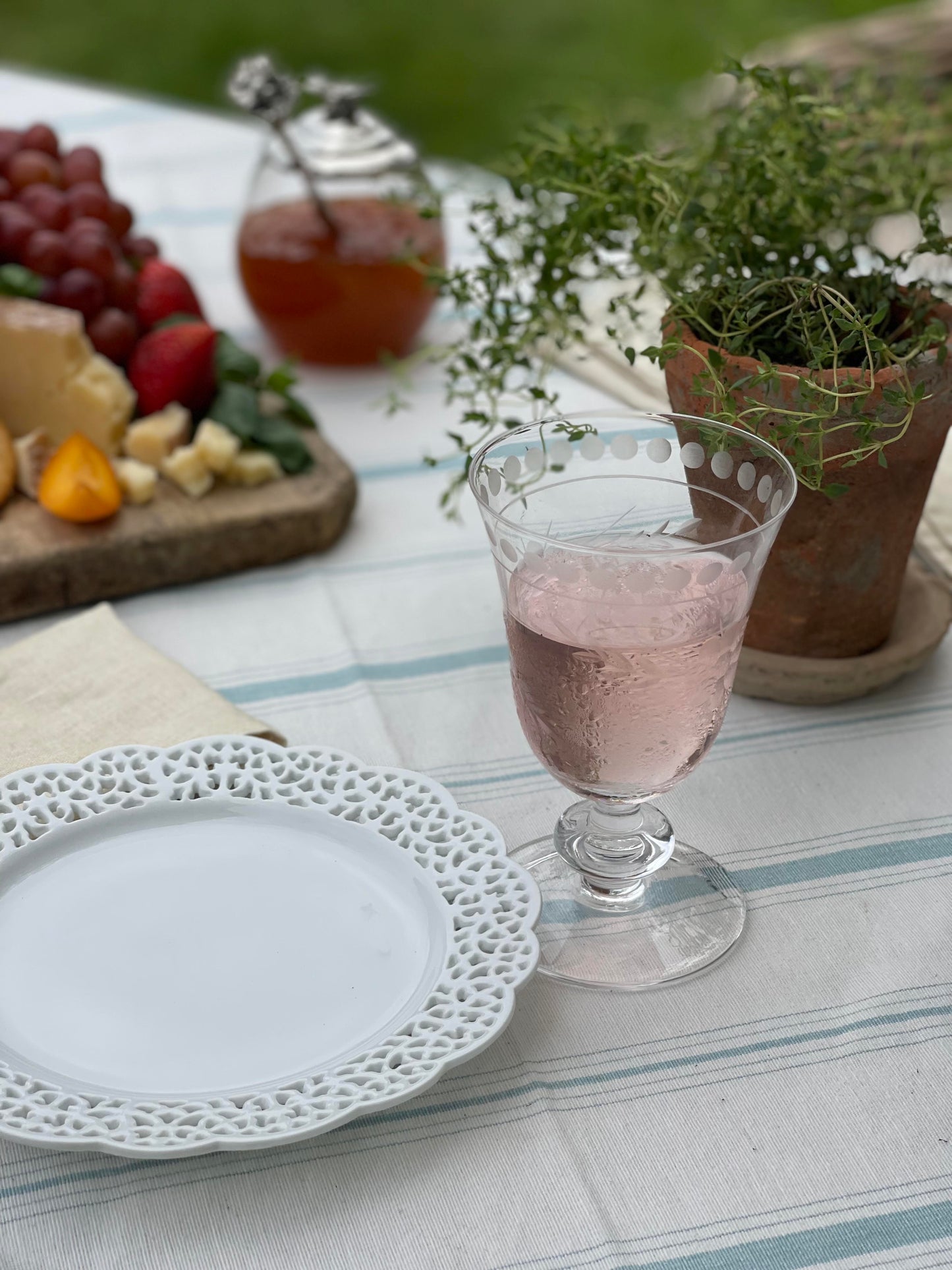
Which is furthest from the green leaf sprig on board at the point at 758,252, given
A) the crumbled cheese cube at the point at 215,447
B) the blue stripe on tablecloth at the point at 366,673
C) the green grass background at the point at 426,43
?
the green grass background at the point at 426,43

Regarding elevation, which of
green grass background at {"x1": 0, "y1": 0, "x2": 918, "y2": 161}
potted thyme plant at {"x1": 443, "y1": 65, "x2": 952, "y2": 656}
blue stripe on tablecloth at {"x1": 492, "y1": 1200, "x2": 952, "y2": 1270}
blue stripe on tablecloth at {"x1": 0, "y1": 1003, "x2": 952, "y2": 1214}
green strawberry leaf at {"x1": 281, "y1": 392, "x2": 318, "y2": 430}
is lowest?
green grass background at {"x1": 0, "y1": 0, "x2": 918, "y2": 161}

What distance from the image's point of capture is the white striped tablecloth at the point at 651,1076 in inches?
21.7

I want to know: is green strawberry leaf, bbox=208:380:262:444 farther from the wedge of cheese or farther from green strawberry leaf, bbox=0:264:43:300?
green strawberry leaf, bbox=0:264:43:300

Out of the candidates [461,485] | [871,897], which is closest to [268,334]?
[461,485]

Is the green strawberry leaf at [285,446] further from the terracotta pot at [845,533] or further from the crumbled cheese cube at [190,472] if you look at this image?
the terracotta pot at [845,533]

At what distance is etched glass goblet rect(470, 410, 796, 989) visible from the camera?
0.63m

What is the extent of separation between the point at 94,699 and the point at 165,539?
21 cm

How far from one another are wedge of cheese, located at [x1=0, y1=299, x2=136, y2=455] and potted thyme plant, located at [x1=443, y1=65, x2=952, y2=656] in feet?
1.05

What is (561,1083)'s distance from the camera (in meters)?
0.62

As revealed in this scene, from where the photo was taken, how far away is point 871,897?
734 millimetres

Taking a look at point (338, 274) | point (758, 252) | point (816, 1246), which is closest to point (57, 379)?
point (338, 274)

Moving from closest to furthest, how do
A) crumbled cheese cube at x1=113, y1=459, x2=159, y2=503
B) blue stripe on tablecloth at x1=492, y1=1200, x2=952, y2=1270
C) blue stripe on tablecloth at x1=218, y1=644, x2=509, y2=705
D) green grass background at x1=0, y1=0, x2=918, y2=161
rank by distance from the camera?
blue stripe on tablecloth at x1=492, y1=1200, x2=952, y2=1270 < blue stripe on tablecloth at x1=218, y1=644, x2=509, y2=705 < crumbled cheese cube at x1=113, y1=459, x2=159, y2=503 < green grass background at x1=0, y1=0, x2=918, y2=161

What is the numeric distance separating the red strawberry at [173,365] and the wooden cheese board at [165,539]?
82 millimetres

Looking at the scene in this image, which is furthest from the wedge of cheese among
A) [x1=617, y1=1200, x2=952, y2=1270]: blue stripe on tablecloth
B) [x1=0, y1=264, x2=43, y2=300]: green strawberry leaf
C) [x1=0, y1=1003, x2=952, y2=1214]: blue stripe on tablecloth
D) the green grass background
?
the green grass background
